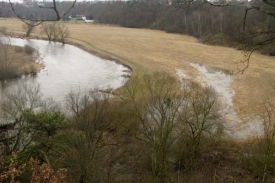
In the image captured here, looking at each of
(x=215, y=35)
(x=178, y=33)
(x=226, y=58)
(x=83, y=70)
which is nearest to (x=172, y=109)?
(x=83, y=70)

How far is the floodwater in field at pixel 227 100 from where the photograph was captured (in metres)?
22.0

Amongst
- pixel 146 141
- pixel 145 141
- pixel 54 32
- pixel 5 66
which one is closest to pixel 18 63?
pixel 5 66

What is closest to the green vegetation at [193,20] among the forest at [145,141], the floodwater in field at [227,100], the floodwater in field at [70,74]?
the floodwater in field at [227,100]

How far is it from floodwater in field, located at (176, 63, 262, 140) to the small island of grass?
17919mm

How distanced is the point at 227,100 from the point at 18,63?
1001 inches

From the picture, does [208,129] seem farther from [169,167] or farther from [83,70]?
[83,70]

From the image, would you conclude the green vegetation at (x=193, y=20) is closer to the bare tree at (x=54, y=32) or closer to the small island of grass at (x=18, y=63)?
the small island of grass at (x=18, y=63)

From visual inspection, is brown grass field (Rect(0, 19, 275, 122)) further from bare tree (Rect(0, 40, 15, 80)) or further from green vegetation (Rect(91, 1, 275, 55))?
bare tree (Rect(0, 40, 15, 80))

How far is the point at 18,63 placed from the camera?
37.8m

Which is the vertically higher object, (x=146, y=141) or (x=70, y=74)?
(x=70, y=74)

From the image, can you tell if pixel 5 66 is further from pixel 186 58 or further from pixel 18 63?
pixel 186 58

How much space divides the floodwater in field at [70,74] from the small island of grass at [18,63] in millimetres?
909

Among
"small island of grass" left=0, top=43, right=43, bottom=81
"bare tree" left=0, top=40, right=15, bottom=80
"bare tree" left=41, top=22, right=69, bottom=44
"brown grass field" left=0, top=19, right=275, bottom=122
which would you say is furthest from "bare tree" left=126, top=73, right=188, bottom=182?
"bare tree" left=41, top=22, right=69, bottom=44

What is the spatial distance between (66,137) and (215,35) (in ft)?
166
